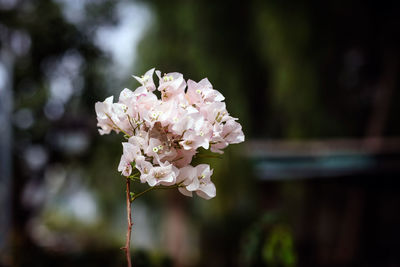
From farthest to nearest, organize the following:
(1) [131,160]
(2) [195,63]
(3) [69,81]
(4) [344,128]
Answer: (4) [344,128]
(3) [69,81]
(2) [195,63]
(1) [131,160]

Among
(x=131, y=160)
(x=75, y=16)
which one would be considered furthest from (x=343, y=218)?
(x=131, y=160)

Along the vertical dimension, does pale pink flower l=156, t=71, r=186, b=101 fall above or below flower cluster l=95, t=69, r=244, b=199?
above

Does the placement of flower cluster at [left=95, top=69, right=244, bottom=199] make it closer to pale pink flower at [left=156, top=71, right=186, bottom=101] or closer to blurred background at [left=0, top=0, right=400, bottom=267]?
pale pink flower at [left=156, top=71, right=186, bottom=101]

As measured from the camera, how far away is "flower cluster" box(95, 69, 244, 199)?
55 centimetres

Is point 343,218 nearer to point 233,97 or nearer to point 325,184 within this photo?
point 325,184

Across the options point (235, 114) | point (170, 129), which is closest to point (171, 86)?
point (170, 129)

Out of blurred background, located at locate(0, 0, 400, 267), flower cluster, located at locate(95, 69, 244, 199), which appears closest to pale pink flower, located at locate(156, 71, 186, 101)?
flower cluster, located at locate(95, 69, 244, 199)

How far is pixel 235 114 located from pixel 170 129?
266 cm

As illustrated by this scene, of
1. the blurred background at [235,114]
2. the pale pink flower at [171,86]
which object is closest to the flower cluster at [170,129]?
the pale pink flower at [171,86]

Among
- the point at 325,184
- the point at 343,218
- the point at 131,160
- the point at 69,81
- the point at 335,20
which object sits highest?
the point at 335,20

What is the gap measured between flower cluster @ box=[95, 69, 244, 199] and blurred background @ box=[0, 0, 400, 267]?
251cm

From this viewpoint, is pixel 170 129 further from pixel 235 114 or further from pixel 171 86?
pixel 235 114

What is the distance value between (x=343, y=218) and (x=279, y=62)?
1.49 metres

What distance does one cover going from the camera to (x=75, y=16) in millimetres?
3340
